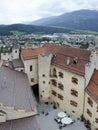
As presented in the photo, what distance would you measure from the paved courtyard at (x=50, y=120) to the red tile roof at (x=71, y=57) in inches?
462

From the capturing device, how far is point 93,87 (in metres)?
48.4

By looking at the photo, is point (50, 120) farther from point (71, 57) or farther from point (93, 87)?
point (71, 57)

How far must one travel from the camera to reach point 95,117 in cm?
4584

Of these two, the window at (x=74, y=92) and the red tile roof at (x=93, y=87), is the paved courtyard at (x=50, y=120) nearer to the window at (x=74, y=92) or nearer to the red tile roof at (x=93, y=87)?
the window at (x=74, y=92)

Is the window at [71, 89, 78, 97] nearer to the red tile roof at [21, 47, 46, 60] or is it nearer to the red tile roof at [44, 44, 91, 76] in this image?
the red tile roof at [44, 44, 91, 76]

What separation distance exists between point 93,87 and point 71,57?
11.0 metres

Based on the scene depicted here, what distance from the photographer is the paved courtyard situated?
49156 millimetres

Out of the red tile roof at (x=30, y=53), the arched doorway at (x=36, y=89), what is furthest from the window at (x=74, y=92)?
the red tile roof at (x=30, y=53)

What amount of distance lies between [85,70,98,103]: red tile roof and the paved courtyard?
8.29 meters

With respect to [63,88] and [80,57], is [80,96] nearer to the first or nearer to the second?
[63,88]

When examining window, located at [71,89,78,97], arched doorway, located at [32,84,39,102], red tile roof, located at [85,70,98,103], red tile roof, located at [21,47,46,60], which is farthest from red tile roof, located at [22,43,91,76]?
arched doorway, located at [32,84,39,102]

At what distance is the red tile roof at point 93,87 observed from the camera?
150 feet

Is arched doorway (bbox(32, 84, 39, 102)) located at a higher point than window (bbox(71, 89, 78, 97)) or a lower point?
lower

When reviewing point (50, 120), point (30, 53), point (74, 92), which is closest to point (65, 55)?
point (30, 53)
